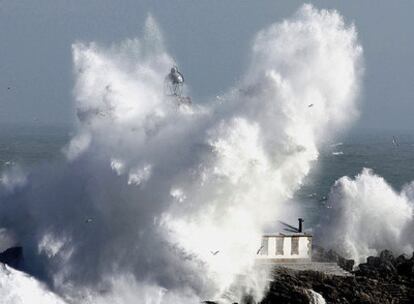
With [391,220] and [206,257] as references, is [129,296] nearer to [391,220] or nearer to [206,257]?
[206,257]

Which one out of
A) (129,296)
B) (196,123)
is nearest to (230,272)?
(129,296)

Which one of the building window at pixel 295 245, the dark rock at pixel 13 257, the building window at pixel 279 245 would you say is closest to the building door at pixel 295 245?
the building window at pixel 295 245

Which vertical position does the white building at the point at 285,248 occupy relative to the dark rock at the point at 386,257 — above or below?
below

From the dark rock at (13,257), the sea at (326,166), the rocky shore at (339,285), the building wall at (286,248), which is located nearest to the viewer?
the rocky shore at (339,285)

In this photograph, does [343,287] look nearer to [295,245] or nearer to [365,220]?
[295,245]

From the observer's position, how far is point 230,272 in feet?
114

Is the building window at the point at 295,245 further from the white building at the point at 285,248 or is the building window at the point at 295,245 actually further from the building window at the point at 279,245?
the building window at the point at 279,245

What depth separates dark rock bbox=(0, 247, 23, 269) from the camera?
38.4 metres

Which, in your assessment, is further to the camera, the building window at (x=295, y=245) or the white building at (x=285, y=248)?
the building window at (x=295, y=245)

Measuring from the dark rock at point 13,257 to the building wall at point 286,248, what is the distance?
39.2 feet

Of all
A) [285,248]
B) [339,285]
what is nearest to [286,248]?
[285,248]

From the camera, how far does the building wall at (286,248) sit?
123 ft

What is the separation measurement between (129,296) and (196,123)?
28.4 ft

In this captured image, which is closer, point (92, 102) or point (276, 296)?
point (276, 296)
